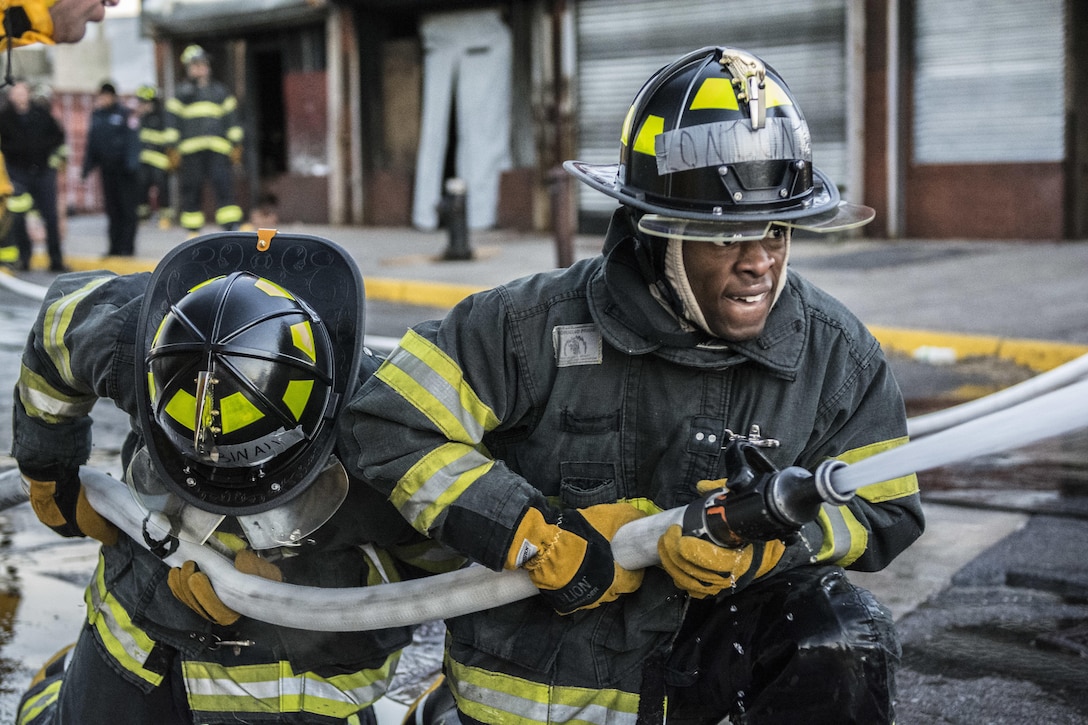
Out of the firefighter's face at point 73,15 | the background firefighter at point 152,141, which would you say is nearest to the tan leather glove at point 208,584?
the firefighter's face at point 73,15

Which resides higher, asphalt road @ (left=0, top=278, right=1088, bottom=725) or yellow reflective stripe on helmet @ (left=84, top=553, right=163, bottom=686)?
yellow reflective stripe on helmet @ (left=84, top=553, right=163, bottom=686)

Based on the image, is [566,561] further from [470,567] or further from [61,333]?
[61,333]

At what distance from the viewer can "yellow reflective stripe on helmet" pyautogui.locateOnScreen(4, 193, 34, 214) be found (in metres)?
12.9

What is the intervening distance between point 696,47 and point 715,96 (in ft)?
39.4

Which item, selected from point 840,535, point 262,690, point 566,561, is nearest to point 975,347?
point 840,535

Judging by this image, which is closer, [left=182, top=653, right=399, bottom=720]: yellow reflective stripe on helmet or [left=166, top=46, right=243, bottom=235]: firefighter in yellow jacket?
[left=182, top=653, right=399, bottom=720]: yellow reflective stripe on helmet

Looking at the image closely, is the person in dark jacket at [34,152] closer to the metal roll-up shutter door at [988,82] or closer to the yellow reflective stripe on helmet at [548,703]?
the metal roll-up shutter door at [988,82]

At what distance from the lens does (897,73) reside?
40.0 ft

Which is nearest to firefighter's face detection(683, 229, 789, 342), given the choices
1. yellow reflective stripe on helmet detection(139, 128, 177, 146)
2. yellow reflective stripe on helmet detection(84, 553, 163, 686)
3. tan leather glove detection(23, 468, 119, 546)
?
yellow reflective stripe on helmet detection(84, 553, 163, 686)

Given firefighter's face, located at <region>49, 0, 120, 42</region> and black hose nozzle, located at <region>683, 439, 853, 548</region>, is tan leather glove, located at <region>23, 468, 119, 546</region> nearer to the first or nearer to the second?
black hose nozzle, located at <region>683, 439, 853, 548</region>

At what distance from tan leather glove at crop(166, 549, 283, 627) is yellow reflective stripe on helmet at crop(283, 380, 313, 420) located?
14.9 inches

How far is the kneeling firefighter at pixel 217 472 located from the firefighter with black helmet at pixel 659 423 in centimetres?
21

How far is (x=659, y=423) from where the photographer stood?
254 cm

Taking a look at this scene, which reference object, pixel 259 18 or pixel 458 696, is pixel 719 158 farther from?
pixel 259 18
